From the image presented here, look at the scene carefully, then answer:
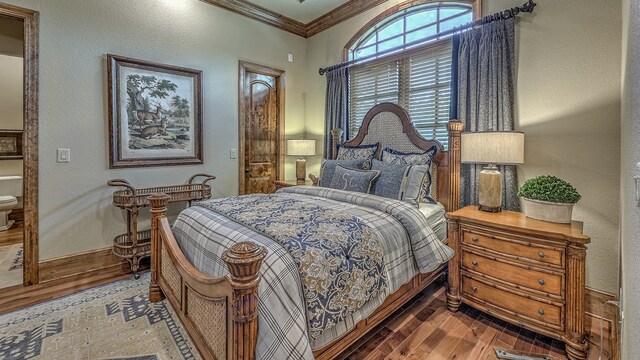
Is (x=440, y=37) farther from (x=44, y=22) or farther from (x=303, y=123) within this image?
(x=44, y=22)

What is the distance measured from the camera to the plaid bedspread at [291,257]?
1.18 meters

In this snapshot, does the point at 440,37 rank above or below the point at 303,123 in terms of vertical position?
above

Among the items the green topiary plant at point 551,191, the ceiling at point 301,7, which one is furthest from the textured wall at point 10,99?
the green topiary plant at point 551,191

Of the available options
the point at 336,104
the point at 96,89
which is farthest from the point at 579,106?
the point at 96,89

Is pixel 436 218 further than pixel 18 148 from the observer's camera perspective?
No

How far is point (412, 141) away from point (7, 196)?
5533 mm

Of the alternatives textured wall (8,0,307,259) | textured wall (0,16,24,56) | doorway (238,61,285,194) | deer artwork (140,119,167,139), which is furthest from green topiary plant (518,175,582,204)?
textured wall (0,16,24,56)

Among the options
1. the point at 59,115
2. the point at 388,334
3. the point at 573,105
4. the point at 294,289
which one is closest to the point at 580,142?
the point at 573,105

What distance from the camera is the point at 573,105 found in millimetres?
2145

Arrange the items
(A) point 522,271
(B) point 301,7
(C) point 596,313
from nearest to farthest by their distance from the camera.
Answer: (A) point 522,271, (C) point 596,313, (B) point 301,7

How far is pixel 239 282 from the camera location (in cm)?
103

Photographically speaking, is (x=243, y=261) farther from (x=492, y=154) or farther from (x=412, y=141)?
(x=412, y=141)

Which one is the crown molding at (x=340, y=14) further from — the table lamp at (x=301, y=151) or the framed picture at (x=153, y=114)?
the framed picture at (x=153, y=114)

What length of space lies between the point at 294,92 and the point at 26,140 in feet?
10.0
